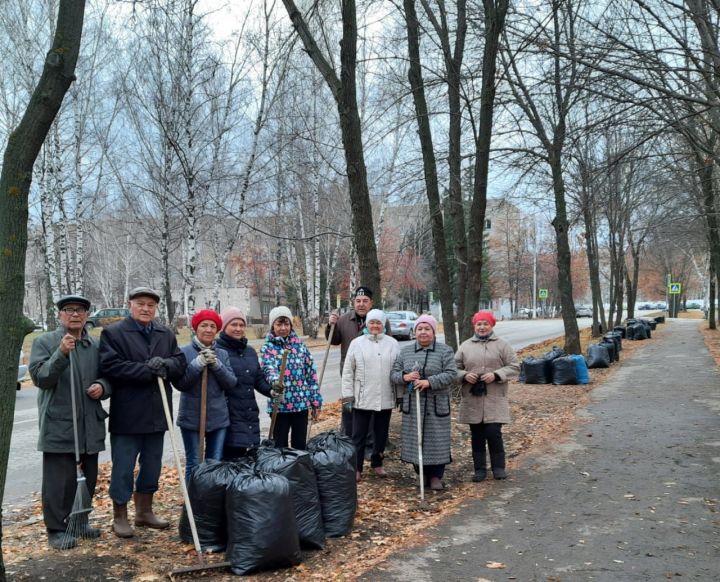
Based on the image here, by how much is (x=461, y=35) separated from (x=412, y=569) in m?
10.4

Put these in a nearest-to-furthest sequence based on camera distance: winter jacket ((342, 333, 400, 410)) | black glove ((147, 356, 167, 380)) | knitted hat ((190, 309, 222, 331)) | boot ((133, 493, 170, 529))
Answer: black glove ((147, 356, 167, 380)) < boot ((133, 493, 170, 529)) < knitted hat ((190, 309, 222, 331)) < winter jacket ((342, 333, 400, 410))

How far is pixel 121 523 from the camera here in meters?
5.03

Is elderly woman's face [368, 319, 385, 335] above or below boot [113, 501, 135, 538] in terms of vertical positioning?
above

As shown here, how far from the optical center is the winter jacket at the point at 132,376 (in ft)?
16.3

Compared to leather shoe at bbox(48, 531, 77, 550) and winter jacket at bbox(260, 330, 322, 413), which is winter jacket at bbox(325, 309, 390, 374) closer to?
winter jacket at bbox(260, 330, 322, 413)

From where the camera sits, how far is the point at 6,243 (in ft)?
13.1

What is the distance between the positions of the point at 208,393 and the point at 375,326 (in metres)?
1.91

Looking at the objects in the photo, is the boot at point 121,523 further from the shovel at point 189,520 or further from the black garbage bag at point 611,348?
the black garbage bag at point 611,348

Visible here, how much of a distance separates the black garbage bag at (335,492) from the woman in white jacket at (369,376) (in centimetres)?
126

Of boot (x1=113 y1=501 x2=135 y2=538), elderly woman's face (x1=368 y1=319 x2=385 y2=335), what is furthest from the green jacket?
elderly woman's face (x1=368 y1=319 x2=385 y2=335)

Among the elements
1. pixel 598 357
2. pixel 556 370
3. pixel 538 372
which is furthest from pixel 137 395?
pixel 598 357

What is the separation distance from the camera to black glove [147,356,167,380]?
16.2ft

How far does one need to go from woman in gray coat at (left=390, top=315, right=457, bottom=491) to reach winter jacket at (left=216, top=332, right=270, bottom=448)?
1435 mm

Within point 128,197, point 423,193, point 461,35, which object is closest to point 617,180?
point 423,193
